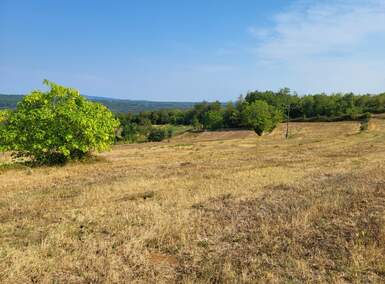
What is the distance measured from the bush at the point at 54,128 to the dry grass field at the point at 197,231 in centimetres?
692

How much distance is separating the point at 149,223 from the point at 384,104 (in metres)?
113

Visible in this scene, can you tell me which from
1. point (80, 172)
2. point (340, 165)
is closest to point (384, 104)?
point (340, 165)

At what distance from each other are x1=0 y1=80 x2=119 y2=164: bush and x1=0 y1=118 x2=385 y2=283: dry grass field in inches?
273

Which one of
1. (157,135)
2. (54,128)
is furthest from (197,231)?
(157,135)

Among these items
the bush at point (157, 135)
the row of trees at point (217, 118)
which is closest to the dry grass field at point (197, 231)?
the row of trees at point (217, 118)

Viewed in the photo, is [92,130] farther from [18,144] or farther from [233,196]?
[233,196]

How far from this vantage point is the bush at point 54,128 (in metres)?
21.1

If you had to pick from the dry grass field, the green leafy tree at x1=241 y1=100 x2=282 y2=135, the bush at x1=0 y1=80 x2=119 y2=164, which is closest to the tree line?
the green leafy tree at x1=241 y1=100 x2=282 y2=135

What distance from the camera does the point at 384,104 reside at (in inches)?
4218

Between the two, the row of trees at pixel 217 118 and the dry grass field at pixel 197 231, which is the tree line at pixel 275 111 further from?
the dry grass field at pixel 197 231

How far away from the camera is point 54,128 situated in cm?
2127

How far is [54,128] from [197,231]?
15481 millimetres

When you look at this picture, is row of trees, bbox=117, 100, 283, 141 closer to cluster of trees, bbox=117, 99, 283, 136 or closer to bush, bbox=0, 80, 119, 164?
cluster of trees, bbox=117, 99, 283, 136

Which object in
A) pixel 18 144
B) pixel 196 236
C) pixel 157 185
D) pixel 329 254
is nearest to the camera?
pixel 329 254
